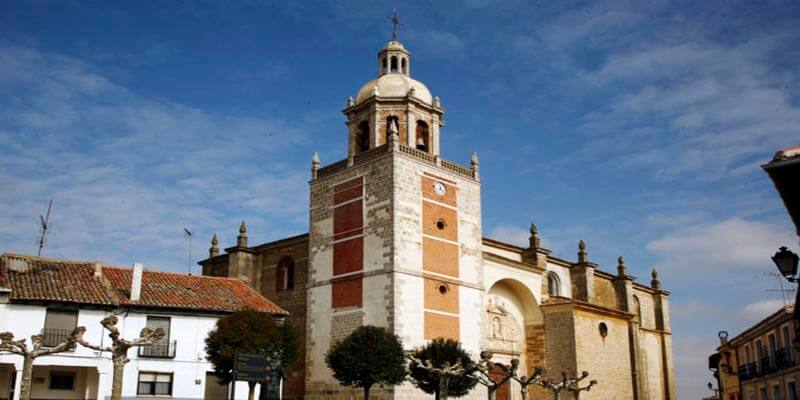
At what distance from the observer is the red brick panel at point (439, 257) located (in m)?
31.7

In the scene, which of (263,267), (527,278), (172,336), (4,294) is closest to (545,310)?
(527,278)

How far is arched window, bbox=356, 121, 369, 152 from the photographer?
34188mm

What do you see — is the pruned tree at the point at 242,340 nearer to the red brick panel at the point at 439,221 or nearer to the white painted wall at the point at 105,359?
the white painted wall at the point at 105,359

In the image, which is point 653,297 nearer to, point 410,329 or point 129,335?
point 410,329

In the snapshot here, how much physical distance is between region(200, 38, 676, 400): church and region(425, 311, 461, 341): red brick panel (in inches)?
2.1

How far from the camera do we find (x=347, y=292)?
31859 mm

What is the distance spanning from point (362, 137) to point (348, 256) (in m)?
5.66

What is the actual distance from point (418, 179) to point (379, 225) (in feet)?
8.91

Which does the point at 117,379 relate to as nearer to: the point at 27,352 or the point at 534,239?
the point at 27,352

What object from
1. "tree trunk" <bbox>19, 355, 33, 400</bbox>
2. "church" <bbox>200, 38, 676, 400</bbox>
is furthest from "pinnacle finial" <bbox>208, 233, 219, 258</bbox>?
"tree trunk" <bbox>19, 355, 33, 400</bbox>

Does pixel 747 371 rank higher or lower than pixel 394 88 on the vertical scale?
lower

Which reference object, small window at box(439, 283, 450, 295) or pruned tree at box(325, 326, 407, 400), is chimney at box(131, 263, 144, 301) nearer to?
pruned tree at box(325, 326, 407, 400)

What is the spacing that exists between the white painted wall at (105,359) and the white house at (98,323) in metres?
0.03

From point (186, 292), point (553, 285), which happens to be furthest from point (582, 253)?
point (186, 292)
